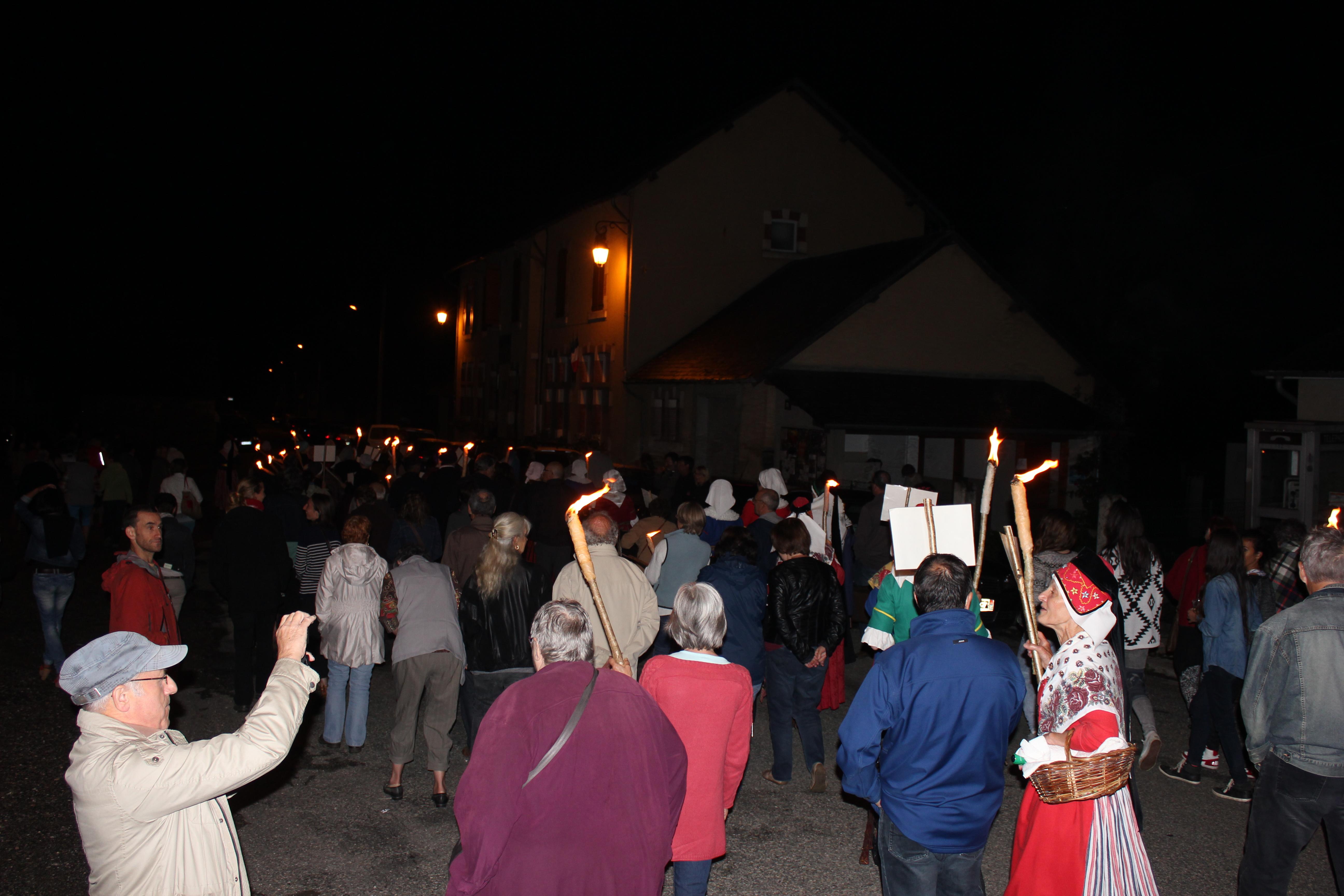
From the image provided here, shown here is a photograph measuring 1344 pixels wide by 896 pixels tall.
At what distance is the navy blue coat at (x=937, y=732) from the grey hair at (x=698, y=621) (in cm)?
63

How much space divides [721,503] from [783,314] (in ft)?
48.3

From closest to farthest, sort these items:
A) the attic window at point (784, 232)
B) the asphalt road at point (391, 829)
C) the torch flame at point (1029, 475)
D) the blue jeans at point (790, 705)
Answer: the torch flame at point (1029, 475), the asphalt road at point (391, 829), the blue jeans at point (790, 705), the attic window at point (784, 232)

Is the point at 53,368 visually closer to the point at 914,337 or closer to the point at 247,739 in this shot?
the point at 914,337

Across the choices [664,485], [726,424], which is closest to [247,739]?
[664,485]

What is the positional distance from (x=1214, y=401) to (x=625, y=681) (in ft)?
70.4

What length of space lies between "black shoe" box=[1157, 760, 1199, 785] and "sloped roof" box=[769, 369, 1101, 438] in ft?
39.7

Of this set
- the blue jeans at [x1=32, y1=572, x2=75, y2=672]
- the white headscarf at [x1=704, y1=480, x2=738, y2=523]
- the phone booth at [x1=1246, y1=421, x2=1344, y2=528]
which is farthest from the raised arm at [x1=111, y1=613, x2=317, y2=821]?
the phone booth at [x1=1246, y1=421, x2=1344, y2=528]

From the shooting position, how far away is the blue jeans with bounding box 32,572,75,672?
27.1 feet

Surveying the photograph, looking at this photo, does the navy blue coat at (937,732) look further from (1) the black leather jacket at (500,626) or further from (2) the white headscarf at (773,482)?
(2) the white headscarf at (773,482)

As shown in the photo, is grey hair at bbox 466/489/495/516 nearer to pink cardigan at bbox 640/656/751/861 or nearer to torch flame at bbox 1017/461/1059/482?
pink cardigan at bbox 640/656/751/861

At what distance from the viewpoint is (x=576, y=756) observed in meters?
2.89

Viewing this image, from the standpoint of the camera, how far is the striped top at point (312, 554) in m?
7.90

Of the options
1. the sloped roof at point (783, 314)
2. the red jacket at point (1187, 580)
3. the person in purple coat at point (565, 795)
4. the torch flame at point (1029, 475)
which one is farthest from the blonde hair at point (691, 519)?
the sloped roof at point (783, 314)

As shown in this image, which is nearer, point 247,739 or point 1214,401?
point 247,739
